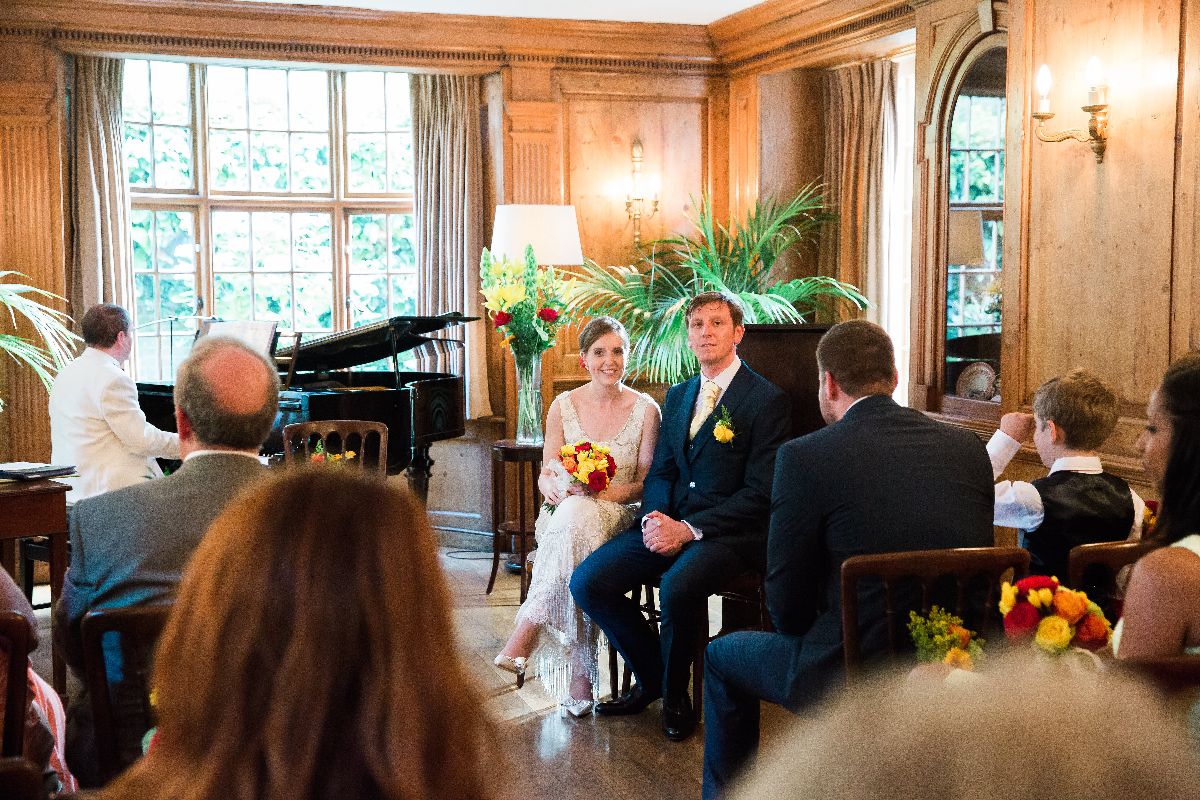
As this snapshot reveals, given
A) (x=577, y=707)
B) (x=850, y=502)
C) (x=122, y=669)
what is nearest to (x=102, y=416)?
(x=577, y=707)

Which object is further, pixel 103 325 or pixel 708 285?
pixel 708 285

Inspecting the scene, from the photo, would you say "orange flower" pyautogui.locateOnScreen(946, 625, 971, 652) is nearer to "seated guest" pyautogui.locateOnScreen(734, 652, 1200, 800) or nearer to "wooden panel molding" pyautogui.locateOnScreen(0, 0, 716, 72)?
"seated guest" pyautogui.locateOnScreen(734, 652, 1200, 800)

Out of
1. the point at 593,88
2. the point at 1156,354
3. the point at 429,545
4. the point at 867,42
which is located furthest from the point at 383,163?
the point at 429,545

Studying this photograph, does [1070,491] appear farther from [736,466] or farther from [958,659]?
[736,466]

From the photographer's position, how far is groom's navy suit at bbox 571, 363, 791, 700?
385 centimetres

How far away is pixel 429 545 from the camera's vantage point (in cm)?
89

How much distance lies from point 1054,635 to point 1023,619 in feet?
Result: 0.26

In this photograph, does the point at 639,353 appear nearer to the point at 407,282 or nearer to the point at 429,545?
the point at 407,282

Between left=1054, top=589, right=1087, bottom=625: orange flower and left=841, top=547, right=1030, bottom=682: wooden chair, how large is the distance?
8.3 inches

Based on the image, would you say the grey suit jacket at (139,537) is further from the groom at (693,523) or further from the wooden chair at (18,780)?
the groom at (693,523)

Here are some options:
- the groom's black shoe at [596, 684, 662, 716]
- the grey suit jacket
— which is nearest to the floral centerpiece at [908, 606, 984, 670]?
the grey suit jacket

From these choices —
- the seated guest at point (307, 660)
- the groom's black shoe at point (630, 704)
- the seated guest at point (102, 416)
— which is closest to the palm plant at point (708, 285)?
the seated guest at point (102, 416)

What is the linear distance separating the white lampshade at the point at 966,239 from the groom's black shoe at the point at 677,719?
2.55 m

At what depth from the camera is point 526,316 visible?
5.66 m
